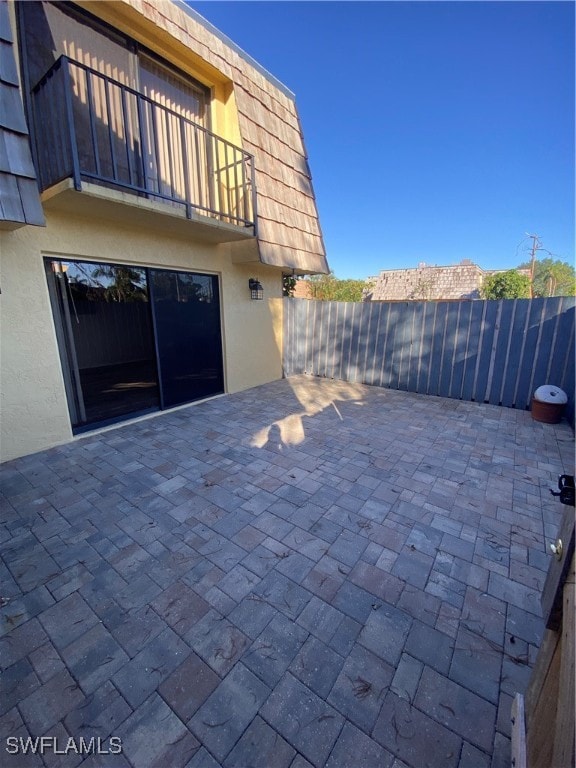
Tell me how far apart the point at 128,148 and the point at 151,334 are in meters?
2.20

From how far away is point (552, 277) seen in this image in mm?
22500

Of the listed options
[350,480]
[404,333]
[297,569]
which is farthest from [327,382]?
[297,569]

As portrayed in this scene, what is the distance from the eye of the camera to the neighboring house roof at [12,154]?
2678 millimetres

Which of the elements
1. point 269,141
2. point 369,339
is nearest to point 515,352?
point 369,339

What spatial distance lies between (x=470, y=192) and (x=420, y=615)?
2140 cm

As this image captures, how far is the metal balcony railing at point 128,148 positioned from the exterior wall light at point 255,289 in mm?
1069

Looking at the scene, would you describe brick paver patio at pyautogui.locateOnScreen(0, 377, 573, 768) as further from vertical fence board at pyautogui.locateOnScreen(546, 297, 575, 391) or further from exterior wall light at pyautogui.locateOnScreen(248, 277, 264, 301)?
exterior wall light at pyautogui.locateOnScreen(248, 277, 264, 301)

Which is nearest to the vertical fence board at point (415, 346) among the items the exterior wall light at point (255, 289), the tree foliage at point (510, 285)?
the exterior wall light at point (255, 289)

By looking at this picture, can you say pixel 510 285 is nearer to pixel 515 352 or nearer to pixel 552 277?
pixel 552 277

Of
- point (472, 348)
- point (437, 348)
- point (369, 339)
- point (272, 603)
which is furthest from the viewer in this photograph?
point (369, 339)

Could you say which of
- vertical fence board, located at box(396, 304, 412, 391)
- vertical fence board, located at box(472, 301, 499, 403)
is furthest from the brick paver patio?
vertical fence board, located at box(396, 304, 412, 391)

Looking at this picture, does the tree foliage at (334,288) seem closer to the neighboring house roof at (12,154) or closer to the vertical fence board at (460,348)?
the vertical fence board at (460,348)

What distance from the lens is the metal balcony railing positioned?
3.13 metres

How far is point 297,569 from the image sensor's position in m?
2.03
